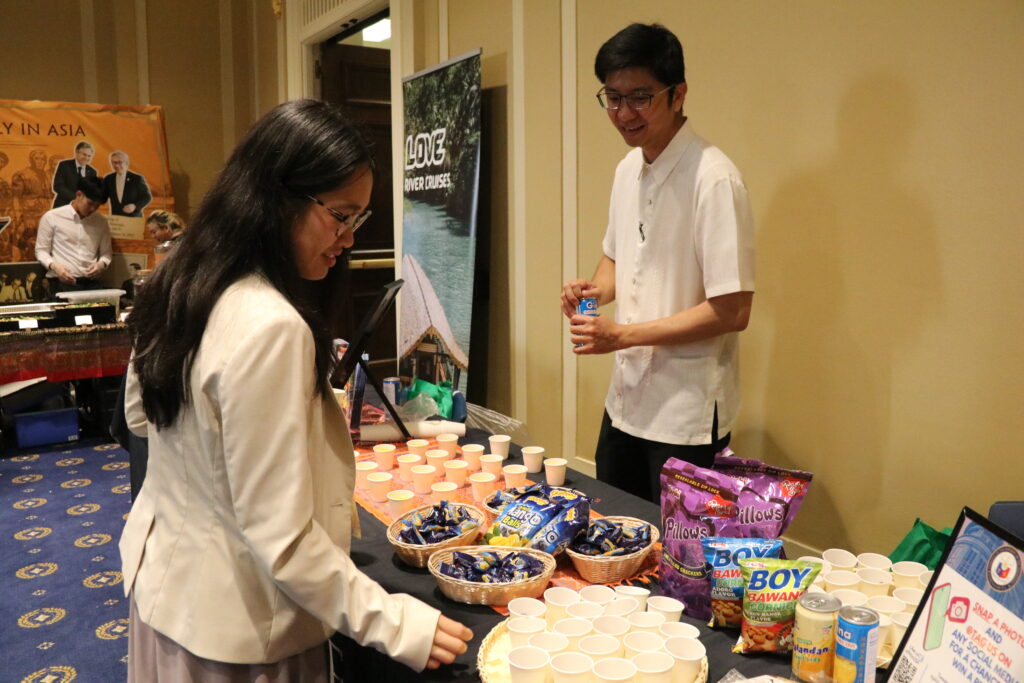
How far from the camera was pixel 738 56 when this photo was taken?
109 inches

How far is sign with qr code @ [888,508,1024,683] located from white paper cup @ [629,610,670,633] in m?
0.30

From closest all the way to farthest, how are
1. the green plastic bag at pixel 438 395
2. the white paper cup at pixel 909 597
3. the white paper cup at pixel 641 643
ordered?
1. the white paper cup at pixel 641 643
2. the white paper cup at pixel 909 597
3. the green plastic bag at pixel 438 395

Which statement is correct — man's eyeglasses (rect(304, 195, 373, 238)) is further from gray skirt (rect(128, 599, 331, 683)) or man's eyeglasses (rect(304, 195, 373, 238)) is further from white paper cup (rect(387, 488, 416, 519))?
white paper cup (rect(387, 488, 416, 519))

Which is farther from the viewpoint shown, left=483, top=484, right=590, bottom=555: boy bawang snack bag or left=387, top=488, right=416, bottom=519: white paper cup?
left=387, top=488, right=416, bottom=519: white paper cup

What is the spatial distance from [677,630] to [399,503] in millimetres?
820

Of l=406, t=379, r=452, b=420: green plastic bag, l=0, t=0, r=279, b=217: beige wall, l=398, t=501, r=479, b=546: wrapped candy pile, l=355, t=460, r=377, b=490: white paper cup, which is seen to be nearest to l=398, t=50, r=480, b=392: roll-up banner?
l=406, t=379, r=452, b=420: green plastic bag

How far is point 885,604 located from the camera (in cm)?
117

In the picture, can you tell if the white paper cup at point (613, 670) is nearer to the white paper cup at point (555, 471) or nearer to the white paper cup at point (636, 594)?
the white paper cup at point (636, 594)

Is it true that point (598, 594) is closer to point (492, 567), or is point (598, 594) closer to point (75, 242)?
point (492, 567)

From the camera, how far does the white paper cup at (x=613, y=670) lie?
3.23 feet

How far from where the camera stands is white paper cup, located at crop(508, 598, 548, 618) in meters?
1.21

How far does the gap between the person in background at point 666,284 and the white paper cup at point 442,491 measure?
474 millimetres

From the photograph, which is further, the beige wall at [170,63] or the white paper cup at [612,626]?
the beige wall at [170,63]

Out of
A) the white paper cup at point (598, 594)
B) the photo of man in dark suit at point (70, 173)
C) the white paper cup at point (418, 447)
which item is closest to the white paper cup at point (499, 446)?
the white paper cup at point (418, 447)
